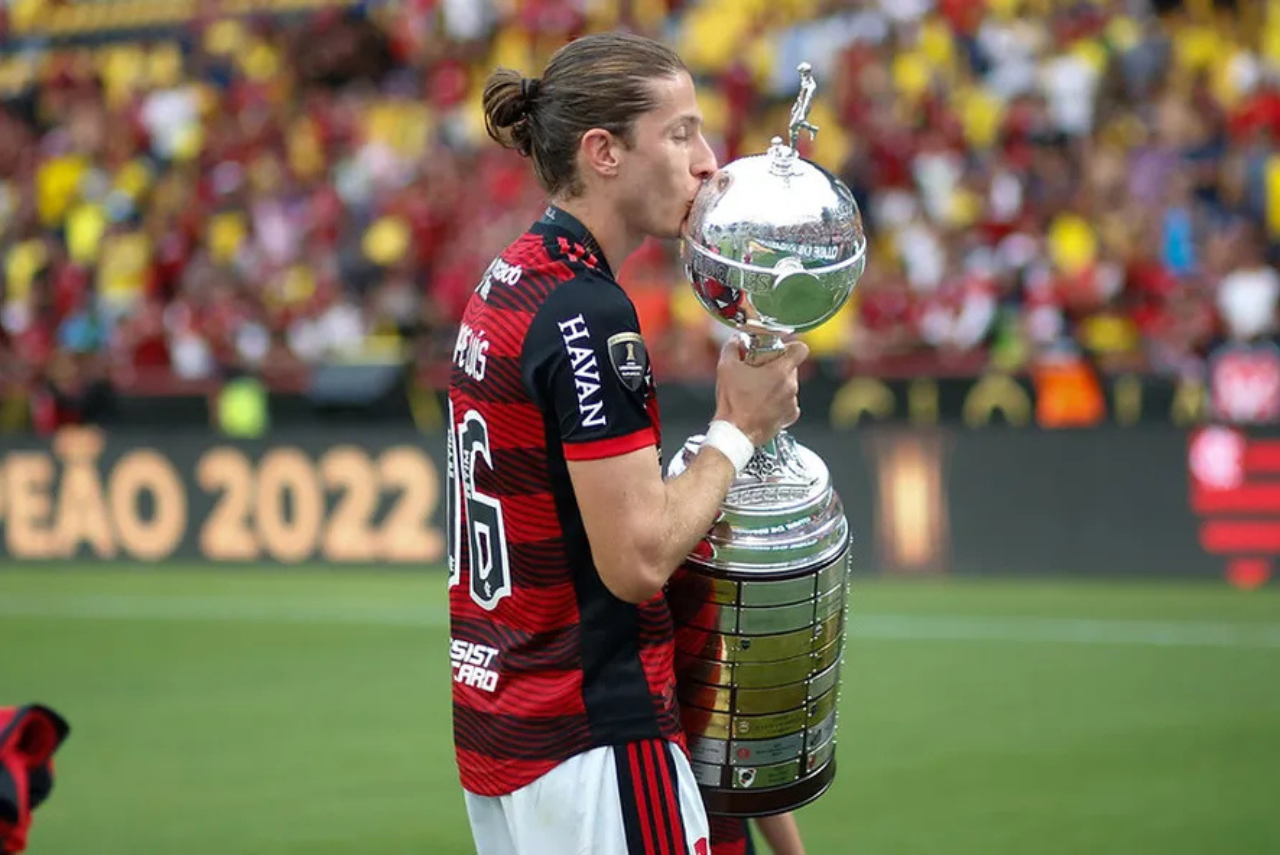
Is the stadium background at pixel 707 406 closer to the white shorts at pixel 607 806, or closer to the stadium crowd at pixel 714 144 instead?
the stadium crowd at pixel 714 144

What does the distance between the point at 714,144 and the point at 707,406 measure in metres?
5.10

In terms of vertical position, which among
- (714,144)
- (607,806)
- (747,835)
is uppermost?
(607,806)

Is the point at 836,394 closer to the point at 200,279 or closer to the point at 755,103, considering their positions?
the point at 755,103

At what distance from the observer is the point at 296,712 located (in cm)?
877

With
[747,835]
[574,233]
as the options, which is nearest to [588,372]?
[574,233]

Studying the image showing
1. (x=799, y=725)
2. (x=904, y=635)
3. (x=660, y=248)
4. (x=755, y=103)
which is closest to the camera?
(x=799, y=725)

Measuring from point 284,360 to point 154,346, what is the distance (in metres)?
1.91

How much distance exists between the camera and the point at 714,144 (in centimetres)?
1722

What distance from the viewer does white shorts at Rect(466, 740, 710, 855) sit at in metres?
2.95

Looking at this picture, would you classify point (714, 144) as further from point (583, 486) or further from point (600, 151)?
point (583, 486)

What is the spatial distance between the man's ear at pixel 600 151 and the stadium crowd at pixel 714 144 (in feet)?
31.9

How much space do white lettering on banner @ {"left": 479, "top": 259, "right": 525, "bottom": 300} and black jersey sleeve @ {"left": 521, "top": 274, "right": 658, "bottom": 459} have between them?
0.28 ft

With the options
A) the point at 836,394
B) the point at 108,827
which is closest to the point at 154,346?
the point at 836,394

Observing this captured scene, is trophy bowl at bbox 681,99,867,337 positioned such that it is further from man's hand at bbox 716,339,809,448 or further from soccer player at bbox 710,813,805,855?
soccer player at bbox 710,813,805,855
